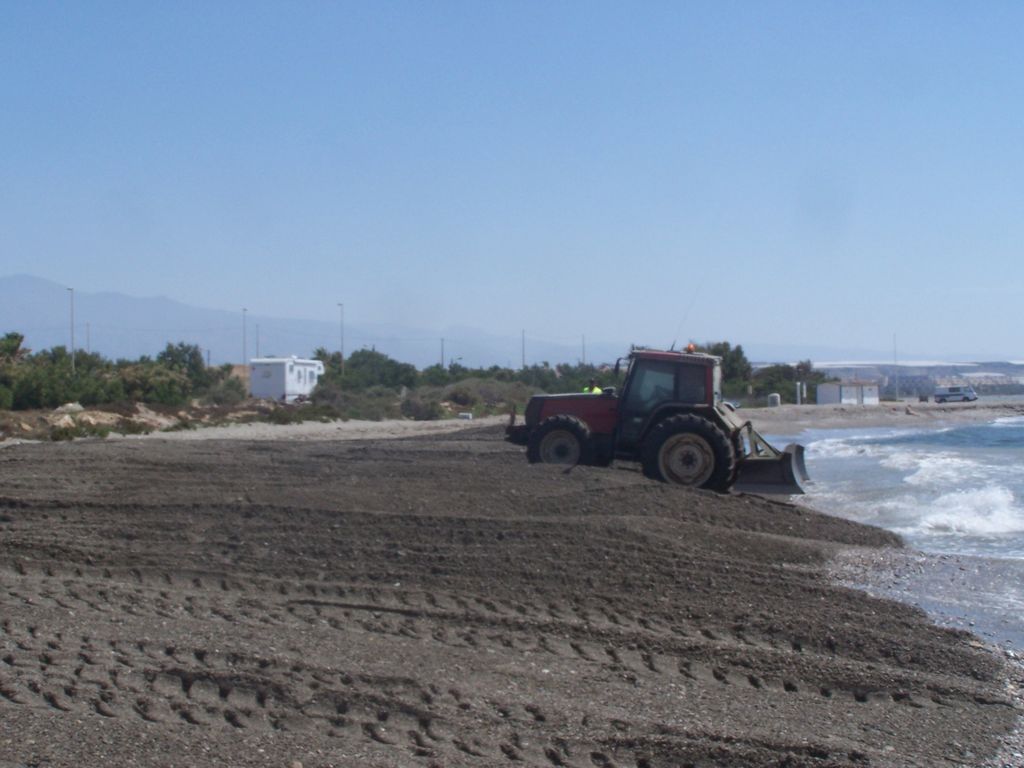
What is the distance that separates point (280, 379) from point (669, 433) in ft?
120

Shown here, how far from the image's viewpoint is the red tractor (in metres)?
15.3

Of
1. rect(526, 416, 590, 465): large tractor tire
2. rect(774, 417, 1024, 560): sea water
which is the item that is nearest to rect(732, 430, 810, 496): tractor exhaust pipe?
rect(774, 417, 1024, 560): sea water

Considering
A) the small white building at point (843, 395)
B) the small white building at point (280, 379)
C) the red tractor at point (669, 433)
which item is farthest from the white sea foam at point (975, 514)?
the small white building at point (843, 395)

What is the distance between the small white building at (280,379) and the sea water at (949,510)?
921 inches

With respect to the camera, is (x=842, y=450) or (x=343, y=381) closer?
(x=842, y=450)

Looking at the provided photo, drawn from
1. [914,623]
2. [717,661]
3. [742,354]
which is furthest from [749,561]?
[742,354]

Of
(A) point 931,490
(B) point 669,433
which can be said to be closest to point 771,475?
(B) point 669,433

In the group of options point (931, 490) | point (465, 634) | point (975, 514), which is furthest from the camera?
point (931, 490)

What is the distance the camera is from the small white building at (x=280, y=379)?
49688 millimetres

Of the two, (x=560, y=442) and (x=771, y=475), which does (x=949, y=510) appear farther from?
(x=560, y=442)

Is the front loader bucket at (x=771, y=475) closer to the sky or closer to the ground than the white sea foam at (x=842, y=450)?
closer to the sky

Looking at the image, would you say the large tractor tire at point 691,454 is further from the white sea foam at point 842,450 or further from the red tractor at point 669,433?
the white sea foam at point 842,450

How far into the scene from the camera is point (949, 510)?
54.6ft

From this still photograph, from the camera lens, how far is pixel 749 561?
34.5ft
